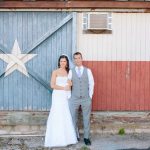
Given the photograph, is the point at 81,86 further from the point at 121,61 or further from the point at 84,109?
the point at 121,61

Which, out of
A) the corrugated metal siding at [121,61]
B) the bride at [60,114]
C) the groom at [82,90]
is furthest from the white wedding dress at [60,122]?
the corrugated metal siding at [121,61]

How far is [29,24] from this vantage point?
1039cm

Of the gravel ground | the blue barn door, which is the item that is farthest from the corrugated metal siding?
the gravel ground

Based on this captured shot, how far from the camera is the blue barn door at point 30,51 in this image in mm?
10367

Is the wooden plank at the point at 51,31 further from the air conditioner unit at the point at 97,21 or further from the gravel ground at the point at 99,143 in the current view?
the gravel ground at the point at 99,143

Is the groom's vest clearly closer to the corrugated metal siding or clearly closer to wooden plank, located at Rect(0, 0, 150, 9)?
the corrugated metal siding

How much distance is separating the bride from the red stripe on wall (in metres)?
Answer: 0.96

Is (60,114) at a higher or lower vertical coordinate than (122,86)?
lower

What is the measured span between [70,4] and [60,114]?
2.36 metres

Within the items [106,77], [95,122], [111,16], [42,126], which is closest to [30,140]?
[42,126]

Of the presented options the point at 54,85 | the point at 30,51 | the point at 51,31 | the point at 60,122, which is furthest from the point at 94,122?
the point at 51,31

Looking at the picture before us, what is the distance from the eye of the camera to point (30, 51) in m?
10.4

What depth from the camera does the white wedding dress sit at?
9.62m

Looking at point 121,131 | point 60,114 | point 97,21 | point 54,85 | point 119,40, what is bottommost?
point 121,131
